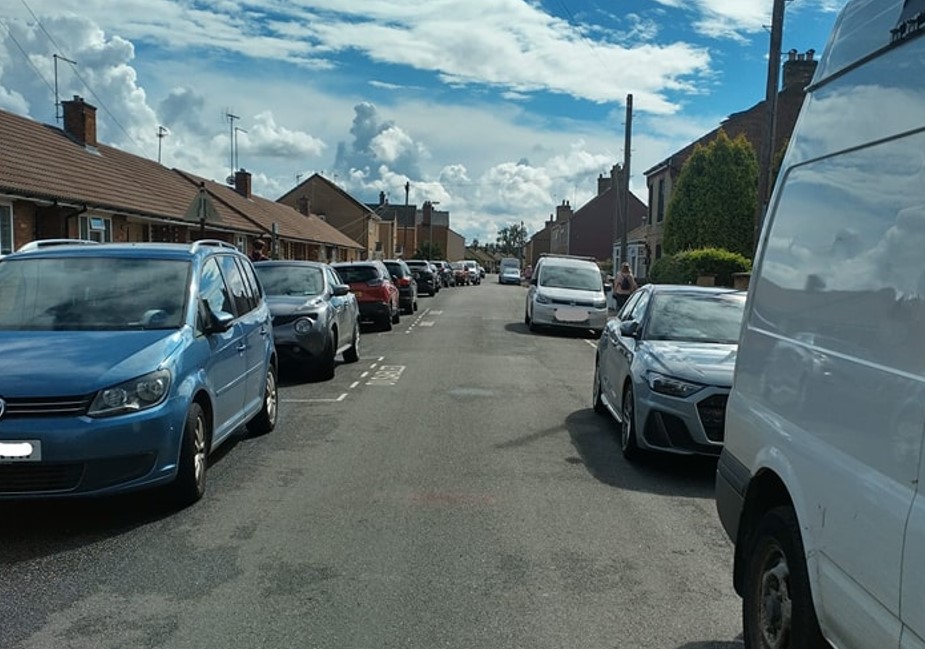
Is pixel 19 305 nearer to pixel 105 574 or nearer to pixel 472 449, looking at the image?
pixel 105 574

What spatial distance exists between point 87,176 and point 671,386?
21.4 metres

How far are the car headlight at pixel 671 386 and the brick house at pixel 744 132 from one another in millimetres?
20747

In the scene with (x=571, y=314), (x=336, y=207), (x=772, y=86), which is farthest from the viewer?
(x=336, y=207)

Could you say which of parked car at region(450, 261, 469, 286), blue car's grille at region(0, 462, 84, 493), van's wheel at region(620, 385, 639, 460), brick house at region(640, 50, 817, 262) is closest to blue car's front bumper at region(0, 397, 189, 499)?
blue car's grille at region(0, 462, 84, 493)

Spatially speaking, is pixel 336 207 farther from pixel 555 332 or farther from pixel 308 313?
pixel 308 313

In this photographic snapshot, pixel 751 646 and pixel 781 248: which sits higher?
pixel 781 248

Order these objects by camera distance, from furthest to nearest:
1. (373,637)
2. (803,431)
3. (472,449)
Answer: (472,449) < (373,637) < (803,431)

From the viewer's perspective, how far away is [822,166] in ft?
10.6

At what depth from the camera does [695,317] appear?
27.1ft

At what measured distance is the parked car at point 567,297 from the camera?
20078 mm

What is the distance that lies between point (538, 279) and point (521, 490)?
1550cm

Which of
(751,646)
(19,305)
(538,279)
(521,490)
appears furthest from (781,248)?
(538,279)

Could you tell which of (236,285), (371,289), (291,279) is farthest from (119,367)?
(371,289)

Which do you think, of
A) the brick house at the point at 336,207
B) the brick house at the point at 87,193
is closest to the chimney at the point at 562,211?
the brick house at the point at 336,207
